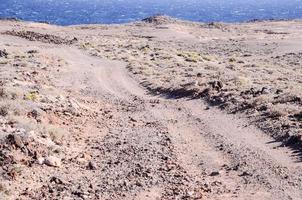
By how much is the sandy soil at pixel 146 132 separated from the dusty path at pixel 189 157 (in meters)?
0.04

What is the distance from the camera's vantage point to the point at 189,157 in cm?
1617

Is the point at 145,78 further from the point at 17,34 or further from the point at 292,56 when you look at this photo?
the point at 17,34

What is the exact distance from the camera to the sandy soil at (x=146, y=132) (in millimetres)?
13711

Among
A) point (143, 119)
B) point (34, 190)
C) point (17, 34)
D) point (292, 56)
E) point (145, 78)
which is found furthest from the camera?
point (17, 34)

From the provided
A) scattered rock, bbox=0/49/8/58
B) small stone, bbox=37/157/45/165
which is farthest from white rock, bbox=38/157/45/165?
scattered rock, bbox=0/49/8/58

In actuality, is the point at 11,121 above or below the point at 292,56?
above

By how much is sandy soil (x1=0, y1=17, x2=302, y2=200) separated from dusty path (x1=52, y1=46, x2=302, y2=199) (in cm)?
4

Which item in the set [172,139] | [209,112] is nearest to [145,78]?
[209,112]

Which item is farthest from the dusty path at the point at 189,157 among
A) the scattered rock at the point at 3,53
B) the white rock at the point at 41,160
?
the scattered rock at the point at 3,53

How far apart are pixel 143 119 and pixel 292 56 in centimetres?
3426

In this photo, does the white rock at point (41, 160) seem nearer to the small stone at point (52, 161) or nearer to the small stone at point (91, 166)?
the small stone at point (52, 161)

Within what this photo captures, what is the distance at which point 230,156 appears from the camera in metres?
16.1

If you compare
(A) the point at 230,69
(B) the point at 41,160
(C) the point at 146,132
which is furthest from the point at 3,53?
(B) the point at 41,160

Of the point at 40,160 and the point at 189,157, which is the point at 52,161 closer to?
the point at 40,160
